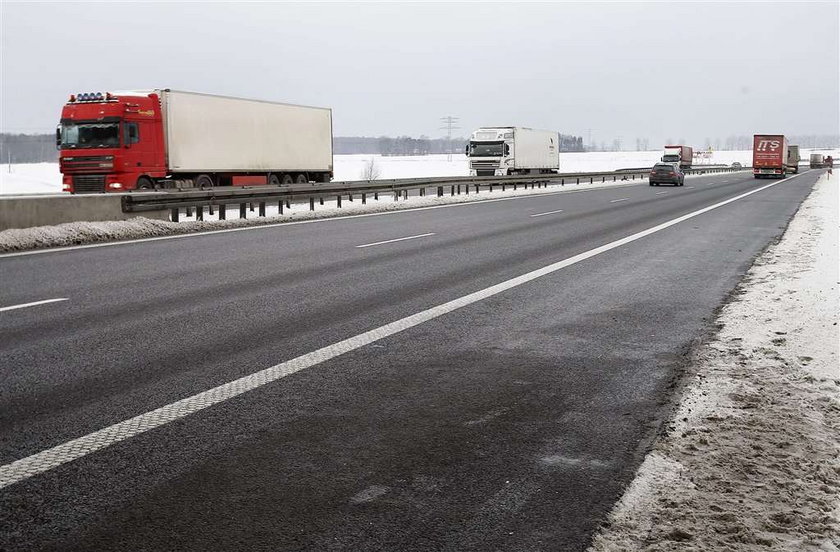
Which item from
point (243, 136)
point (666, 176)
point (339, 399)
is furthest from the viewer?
point (666, 176)

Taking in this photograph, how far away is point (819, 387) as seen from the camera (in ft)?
17.7

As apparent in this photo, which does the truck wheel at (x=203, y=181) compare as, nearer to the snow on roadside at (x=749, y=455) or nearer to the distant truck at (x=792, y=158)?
the snow on roadside at (x=749, y=455)

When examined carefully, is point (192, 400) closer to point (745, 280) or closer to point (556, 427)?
point (556, 427)

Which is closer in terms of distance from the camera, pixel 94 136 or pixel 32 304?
pixel 32 304

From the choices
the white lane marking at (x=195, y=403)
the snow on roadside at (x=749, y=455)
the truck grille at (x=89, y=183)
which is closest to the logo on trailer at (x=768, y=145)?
the truck grille at (x=89, y=183)

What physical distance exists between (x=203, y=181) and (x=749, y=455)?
26266 mm

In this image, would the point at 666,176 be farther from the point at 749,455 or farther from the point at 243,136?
the point at 749,455

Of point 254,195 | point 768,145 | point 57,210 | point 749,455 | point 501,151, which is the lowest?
point 749,455

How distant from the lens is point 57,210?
15836 millimetres

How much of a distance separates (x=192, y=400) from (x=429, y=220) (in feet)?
53.1

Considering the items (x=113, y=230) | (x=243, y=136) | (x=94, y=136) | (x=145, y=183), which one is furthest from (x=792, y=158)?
(x=113, y=230)

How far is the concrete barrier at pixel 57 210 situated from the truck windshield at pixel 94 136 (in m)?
7.88

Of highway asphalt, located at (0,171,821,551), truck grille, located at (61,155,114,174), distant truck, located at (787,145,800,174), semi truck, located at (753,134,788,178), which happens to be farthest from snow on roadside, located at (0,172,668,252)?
distant truck, located at (787,145,800,174)

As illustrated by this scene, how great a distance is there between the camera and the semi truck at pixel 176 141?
80.5ft
